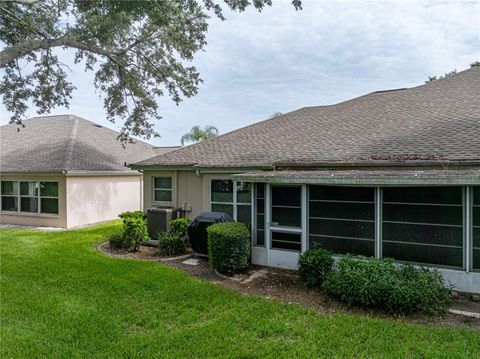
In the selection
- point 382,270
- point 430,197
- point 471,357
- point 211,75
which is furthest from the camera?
point 211,75

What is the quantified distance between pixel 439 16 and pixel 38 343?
43.7ft

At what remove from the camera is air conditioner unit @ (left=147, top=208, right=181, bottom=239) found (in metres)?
11.9

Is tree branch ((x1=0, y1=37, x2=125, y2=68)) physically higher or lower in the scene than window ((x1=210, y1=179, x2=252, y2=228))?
higher

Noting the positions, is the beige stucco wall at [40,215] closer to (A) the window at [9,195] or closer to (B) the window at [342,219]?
(A) the window at [9,195]

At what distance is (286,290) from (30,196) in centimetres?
1527

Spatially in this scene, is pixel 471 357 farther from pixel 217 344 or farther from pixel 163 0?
pixel 163 0

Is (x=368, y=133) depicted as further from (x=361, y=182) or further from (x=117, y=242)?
(x=117, y=242)

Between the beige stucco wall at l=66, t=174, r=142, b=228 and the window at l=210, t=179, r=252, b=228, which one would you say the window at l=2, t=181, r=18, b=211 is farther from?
the window at l=210, t=179, r=252, b=228

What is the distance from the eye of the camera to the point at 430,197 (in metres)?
7.52

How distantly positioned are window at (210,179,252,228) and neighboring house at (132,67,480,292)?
4cm

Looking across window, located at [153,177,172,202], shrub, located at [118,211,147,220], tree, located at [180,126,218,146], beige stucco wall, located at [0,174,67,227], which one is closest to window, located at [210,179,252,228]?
window, located at [153,177,172,202]

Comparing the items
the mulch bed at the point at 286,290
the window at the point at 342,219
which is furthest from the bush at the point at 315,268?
the window at the point at 342,219

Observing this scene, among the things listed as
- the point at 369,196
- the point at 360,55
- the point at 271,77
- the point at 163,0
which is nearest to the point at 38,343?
the point at 369,196

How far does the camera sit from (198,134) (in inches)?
1081
